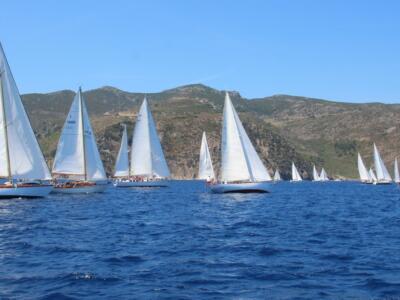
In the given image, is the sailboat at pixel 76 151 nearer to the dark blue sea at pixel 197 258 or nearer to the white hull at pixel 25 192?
the white hull at pixel 25 192

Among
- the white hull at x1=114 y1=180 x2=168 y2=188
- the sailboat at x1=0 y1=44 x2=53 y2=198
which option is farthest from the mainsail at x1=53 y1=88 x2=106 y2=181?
the white hull at x1=114 y1=180 x2=168 y2=188

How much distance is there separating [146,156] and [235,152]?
3026cm

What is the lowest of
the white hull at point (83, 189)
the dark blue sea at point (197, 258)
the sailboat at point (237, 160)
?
the dark blue sea at point (197, 258)

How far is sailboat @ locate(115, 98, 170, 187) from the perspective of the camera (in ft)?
278

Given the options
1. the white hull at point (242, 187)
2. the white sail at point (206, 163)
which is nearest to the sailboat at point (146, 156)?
the white sail at point (206, 163)

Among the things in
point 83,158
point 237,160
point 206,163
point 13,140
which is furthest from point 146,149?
point 13,140

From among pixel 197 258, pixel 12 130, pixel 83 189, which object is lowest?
pixel 197 258

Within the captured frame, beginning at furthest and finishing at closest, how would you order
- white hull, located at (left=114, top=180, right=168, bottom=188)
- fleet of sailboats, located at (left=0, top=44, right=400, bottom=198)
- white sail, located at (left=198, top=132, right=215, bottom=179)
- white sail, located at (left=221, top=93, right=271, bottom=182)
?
white hull, located at (left=114, top=180, right=168, bottom=188), white sail, located at (left=198, top=132, right=215, bottom=179), white sail, located at (left=221, top=93, right=271, bottom=182), fleet of sailboats, located at (left=0, top=44, right=400, bottom=198)

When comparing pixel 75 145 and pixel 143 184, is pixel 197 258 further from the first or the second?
pixel 143 184

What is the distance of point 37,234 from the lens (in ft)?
83.0

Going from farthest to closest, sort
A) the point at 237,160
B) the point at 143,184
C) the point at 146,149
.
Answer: the point at 143,184 < the point at 146,149 < the point at 237,160

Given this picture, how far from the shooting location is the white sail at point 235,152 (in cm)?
5900

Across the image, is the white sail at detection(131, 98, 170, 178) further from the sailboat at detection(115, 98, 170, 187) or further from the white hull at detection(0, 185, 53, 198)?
the white hull at detection(0, 185, 53, 198)

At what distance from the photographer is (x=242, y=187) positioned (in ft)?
199
